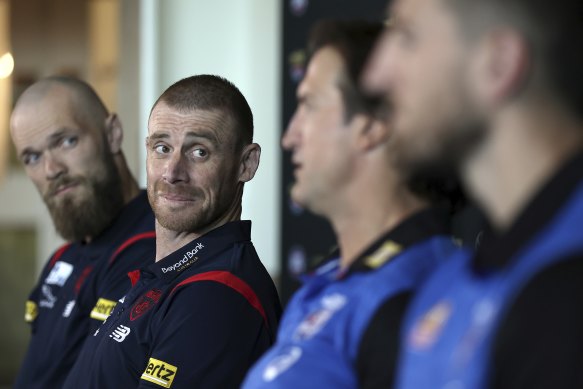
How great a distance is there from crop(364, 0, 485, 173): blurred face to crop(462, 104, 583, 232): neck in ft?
0.07

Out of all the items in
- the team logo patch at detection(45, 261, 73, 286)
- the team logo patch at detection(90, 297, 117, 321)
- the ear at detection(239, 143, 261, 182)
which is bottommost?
the team logo patch at detection(45, 261, 73, 286)

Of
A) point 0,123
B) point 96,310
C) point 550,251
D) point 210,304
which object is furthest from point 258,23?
point 550,251

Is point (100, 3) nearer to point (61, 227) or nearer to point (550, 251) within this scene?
point (61, 227)

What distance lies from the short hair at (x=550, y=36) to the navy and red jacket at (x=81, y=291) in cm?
142

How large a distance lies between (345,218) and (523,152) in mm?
419

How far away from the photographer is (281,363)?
1.17 metres

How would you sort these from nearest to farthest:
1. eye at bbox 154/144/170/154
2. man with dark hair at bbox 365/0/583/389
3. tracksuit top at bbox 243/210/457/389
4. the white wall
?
1. man with dark hair at bbox 365/0/583/389
2. tracksuit top at bbox 243/210/457/389
3. eye at bbox 154/144/170/154
4. the white wall

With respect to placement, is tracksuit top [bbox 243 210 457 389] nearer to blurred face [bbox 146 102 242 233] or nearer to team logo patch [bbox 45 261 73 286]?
blurred face [bbox 146 102 242 233]

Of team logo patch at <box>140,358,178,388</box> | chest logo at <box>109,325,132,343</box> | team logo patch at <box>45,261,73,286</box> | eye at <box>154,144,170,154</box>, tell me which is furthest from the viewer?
team logo patch at <box>45,261,73,286</box>

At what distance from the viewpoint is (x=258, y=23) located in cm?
464

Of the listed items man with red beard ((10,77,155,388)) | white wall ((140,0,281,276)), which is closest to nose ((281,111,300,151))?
man with red beard ((10,77,155,388))

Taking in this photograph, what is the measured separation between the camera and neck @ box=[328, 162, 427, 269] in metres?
1.25

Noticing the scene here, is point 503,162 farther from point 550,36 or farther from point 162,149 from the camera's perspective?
point 162,149

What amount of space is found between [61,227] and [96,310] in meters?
0.44
